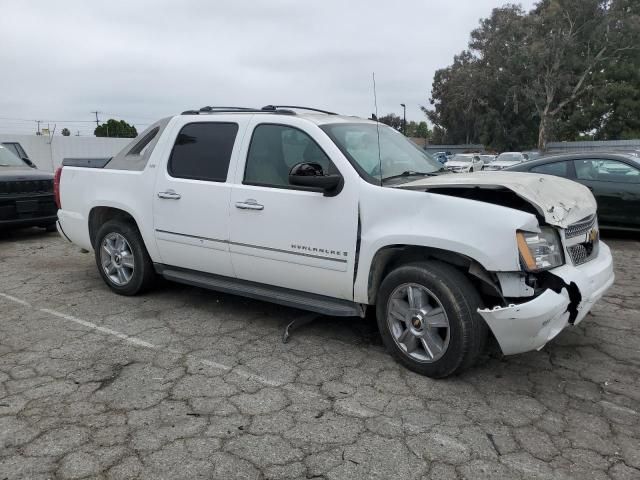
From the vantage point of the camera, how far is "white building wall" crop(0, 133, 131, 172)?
76.7 ft

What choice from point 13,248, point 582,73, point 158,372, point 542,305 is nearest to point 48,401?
point 158,372

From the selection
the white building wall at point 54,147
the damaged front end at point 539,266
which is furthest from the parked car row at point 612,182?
the white building wall at point 54,147

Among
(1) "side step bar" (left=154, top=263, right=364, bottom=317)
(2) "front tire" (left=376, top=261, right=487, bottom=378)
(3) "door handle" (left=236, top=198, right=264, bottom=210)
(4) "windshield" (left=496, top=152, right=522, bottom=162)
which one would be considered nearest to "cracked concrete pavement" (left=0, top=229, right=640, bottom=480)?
(2) "front tire" (left=376, top=261, right=487, bottom=378)

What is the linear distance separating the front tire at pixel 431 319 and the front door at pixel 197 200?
61.9 inches

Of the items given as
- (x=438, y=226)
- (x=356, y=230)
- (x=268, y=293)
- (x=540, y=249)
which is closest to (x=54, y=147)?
(x=268, y=293)

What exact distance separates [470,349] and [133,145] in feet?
12.6

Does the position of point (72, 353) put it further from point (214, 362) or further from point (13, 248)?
point (13, 248)

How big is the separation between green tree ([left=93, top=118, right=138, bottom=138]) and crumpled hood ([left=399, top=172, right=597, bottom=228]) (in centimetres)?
4663

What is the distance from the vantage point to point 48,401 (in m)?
3.43

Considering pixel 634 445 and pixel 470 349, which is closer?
pixel 634 445

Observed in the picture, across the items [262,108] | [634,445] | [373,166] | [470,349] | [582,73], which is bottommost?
[634,445]

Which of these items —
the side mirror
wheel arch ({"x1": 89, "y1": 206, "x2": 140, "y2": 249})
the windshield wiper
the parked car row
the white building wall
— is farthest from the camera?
the white building wall

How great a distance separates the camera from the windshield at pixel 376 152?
162 inches

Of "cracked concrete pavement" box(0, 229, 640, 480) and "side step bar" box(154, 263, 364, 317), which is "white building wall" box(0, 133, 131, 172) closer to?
"side step bar" box(154, 263, 364, 317)
